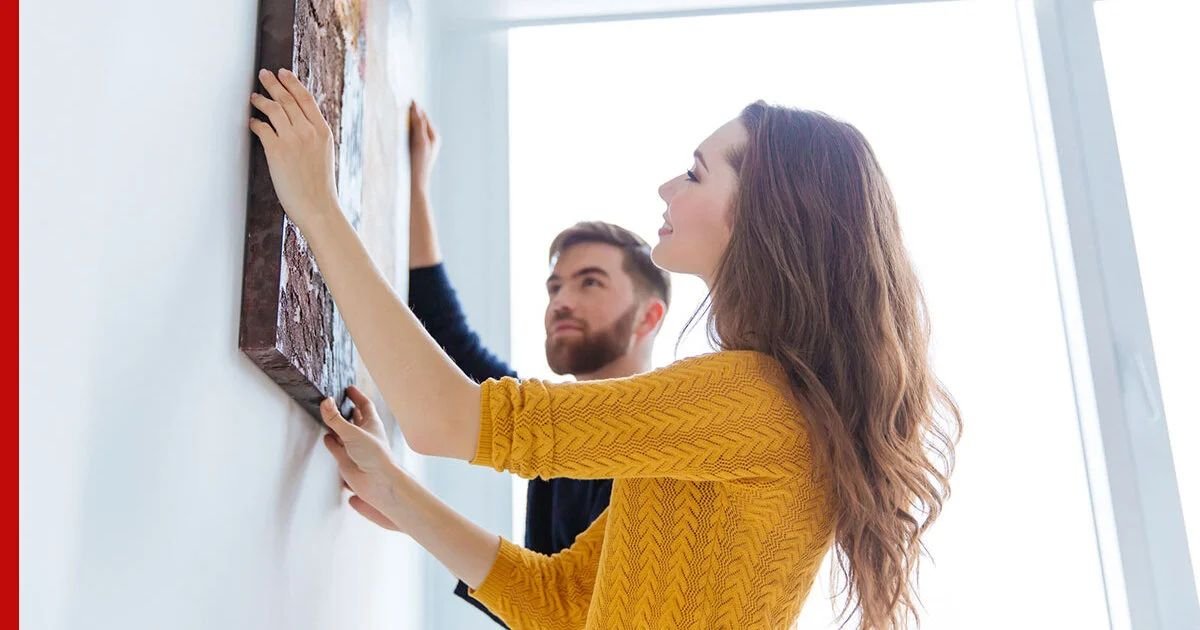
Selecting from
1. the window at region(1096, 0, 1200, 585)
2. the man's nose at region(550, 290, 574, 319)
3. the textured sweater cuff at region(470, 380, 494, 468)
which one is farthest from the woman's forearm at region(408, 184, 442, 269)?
the window at region(1096, 0, 1200, 585)

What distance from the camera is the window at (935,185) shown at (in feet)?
6.31

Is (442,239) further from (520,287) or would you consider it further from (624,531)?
(624,531)

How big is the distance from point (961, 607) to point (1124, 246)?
769 mm

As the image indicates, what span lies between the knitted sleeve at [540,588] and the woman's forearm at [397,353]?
46cm

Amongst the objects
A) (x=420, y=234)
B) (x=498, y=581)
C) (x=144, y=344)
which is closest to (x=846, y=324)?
(x=498, y=581)

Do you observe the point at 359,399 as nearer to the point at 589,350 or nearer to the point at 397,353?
the point at 397,353

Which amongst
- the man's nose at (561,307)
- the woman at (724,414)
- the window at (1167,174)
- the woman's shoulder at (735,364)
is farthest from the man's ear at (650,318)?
the window at (1167,174)

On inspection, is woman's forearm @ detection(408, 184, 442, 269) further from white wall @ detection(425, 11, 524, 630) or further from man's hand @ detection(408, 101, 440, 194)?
white wall @ detection(425, 11, 524, 630)

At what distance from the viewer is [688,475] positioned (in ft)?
3.32

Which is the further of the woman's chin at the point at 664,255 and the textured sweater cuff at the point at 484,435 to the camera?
the woman's chin at the point at 664,255

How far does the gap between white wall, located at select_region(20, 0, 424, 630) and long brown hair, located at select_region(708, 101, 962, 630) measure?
21.3 inches

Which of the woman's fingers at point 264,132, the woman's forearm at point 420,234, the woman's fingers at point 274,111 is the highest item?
the woman's forearm at point 420,234

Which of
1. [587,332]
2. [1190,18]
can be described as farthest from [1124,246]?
[587,332]

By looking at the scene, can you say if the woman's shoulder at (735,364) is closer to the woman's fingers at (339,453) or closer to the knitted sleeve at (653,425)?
the knitted sleeve at (653,425)
